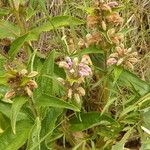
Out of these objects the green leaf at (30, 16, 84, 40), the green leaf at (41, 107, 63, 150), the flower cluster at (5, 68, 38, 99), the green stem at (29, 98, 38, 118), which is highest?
the green leaf at (30, 16, 84, 40)

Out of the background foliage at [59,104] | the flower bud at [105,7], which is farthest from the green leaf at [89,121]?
the flower bud at [105,7]

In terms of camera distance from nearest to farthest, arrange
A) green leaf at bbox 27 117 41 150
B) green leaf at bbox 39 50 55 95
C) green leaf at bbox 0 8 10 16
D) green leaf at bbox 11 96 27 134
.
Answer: green leaf at bbox 11 96 27 134, green leaf at bbox 27 117 41 150, green leaf at bbox 39 50 55 95, green leaf at bbox 0 8 10 16

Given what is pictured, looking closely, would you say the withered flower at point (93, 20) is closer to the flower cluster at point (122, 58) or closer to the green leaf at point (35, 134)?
the flower cluster at point (122, 58)

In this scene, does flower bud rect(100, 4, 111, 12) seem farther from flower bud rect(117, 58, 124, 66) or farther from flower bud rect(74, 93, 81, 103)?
flower bud rect(74, 93, 81, 103)

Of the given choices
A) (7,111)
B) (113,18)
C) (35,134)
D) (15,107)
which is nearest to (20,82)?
(15,107)

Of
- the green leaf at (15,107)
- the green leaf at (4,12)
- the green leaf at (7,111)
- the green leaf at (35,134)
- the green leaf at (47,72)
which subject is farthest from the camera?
the green leaf at (4,12)

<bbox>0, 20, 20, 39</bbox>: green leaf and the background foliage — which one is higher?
<bbox>0, 20, 20, 39</bbox>: green leaf

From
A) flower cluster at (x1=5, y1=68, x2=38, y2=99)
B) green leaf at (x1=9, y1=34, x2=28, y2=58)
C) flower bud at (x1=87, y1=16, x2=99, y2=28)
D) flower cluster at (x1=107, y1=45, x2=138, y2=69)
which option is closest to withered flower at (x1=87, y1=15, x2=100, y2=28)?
flower bud at (x1=87, y1=16, x2=99, y2=28)
